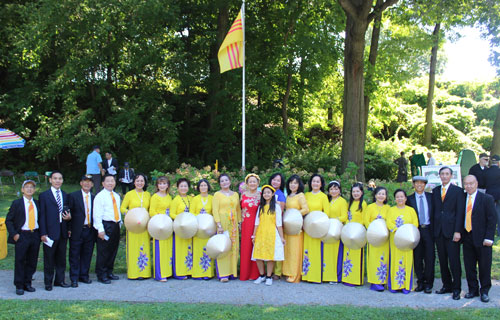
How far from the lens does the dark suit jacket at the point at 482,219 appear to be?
19.4 feet

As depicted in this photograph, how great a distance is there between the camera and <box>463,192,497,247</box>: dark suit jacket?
19.4ft

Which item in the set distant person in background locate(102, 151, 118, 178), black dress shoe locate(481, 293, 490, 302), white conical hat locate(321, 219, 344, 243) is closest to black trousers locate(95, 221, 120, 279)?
white conical hat locate(321, 219, 344, 243)

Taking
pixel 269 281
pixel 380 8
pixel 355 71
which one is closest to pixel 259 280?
pixel 269 281

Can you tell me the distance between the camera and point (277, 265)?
6914 millimetres

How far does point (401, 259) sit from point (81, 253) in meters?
4.71

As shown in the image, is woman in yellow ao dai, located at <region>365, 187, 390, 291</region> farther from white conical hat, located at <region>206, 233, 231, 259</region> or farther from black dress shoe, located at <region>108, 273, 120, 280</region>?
black dress shoe, located at <region>108, 273, 120, 280</region>

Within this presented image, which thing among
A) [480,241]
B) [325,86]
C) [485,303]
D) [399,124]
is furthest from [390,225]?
[399,124]

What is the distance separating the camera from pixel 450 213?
609 cm

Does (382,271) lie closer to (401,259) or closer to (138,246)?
(401,259)

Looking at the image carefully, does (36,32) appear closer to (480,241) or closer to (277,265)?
(277,265)

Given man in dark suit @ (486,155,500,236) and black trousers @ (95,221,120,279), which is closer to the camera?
black trousers @ (95,221,120,279)

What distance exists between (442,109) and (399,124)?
2.91 metres

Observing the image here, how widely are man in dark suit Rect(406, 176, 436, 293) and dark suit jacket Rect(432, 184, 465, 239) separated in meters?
0.11

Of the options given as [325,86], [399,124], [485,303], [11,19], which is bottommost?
[485,303]
